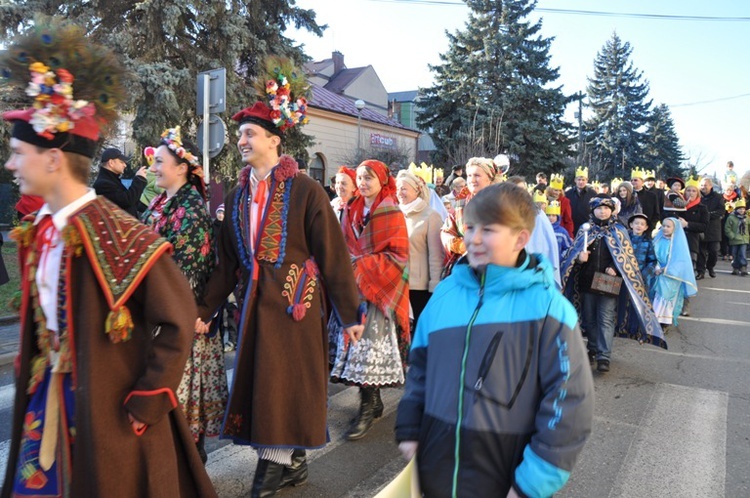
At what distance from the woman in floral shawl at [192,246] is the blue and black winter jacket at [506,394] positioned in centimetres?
178

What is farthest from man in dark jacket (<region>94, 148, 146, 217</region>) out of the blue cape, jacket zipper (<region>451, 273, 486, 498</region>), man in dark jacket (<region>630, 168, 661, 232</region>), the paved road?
man in dark jacket (<region>630, 168, 661, 232</region>)

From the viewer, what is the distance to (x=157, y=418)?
7.06 feet

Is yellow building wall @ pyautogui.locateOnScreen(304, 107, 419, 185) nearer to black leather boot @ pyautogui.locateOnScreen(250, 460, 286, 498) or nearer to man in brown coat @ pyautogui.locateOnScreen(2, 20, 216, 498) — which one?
black leather boot @ pyautogui.locateOnScreen(250, 460, 286, 498)

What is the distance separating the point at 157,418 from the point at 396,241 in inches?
107

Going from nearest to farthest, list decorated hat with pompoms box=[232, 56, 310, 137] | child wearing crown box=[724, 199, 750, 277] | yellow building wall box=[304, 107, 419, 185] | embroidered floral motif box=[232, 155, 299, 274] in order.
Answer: embroidered floral motif box=[232, 155, 299, 274] < decorated hat with pompoms box=[232, 56, 310, 137] < child wearing crown box=[724, 199, 750, 277] < yellow building wall box=[304, 107, 419, 185]

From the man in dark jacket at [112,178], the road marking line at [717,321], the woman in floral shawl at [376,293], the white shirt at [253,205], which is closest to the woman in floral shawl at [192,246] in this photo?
the white shirt at [253,205]

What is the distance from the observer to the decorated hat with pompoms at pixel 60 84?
210 cm

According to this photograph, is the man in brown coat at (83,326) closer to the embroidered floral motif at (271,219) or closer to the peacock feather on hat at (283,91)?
the embroidered floral motif at (271,219)

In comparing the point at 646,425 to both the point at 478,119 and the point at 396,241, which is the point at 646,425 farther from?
the point at 478,119

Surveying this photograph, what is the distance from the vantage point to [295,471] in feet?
12.1

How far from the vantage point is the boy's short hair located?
88.1 inches

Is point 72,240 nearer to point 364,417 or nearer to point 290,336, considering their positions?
point 290,336

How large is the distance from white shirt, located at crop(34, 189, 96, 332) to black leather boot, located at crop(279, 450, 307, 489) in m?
1.90

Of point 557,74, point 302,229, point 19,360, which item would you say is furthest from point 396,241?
point 557,74
